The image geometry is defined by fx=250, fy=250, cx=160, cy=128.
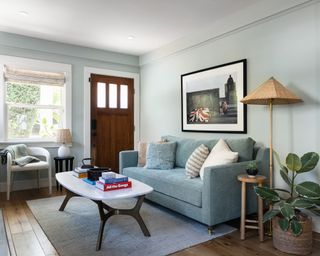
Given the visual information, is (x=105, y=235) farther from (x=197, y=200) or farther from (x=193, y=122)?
(x=193, y=122)

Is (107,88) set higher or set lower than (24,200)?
higher

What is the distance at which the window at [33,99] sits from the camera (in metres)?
4.10

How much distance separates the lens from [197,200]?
8.29 ft

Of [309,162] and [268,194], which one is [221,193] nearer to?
[268,194]

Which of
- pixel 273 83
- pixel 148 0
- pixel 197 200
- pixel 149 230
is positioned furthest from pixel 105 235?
pixel 148 0

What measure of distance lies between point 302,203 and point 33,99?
4.23m

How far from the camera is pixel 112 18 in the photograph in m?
3.45

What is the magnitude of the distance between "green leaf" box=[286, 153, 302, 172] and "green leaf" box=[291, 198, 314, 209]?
0.93ft

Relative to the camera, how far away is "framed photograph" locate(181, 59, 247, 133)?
3.32 m

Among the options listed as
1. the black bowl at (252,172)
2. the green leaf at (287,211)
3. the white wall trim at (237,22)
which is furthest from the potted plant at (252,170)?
the white wall trim at (237,22)

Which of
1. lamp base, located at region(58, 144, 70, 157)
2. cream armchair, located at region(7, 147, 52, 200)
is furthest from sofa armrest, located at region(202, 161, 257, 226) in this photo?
lamp base, located at region(58, 144, 70, 157)

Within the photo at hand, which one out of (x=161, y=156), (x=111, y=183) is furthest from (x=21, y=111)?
(x=111, y=183)

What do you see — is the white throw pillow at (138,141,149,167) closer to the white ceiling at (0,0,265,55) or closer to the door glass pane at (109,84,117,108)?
the door glass pane at (109,84,117,108)

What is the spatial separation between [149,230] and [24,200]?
2119mm
